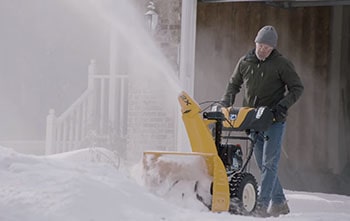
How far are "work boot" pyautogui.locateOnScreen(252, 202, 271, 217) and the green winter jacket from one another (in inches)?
35.2

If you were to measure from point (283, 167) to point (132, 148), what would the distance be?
284 cm

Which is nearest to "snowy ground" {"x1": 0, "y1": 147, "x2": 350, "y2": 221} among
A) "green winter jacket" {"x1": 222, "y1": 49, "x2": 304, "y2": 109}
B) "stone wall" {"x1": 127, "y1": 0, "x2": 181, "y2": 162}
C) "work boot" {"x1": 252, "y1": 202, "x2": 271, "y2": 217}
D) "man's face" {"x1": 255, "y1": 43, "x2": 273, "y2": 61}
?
"work boot" {"x1": 252, "y1": 202, "x2": 271, "y2": 217}

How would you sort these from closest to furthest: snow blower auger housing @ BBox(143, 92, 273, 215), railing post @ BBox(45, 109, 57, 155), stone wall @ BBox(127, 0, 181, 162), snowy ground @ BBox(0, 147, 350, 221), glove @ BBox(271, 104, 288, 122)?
snowy ground @ BBox(0, 147, 350, 221) → snow blower auger housing @ BBox(143, 92, 273, 215) → glove @ BBox(271, 104, 288, 122) → stone wall @ BBox(127, 0, 181, 162) → railing post @ BBox(45, 109, 57, 155)

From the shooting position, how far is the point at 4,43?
27391 mm

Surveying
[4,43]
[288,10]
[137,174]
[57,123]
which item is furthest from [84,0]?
[4,43]

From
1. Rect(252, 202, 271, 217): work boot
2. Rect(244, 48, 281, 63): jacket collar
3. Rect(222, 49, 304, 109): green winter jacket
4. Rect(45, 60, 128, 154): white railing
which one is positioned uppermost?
Rect(244, 48, 281, 63): jacket collar

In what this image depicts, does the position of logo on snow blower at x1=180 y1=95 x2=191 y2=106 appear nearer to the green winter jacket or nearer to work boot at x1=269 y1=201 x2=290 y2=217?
the green winter jacket

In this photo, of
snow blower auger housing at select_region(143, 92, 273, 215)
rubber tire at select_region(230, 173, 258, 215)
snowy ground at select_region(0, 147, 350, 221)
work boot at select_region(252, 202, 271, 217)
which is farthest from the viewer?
work boot at select_region(252, 202, 271, 217)

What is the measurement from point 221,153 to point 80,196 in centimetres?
147

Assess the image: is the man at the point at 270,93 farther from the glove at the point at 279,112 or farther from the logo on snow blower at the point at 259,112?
the logo on snow blower at the point at 259,112

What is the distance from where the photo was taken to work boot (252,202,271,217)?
20.7 ft

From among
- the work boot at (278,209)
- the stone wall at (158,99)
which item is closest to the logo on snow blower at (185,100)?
the work boot at (278,209)

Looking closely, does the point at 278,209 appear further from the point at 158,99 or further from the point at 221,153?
the point at 158,99

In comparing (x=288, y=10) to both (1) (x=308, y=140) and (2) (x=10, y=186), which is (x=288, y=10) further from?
(2) (x=10, y=186)
